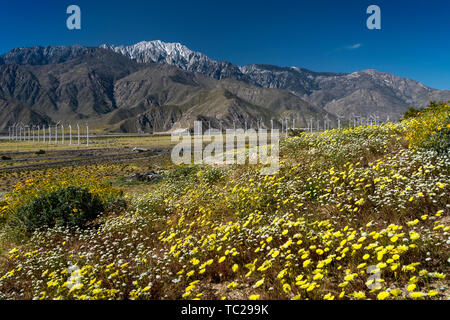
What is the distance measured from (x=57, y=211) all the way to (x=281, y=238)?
7.14 meters

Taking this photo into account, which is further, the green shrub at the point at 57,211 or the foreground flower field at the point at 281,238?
the green shrub at the point at 57,211

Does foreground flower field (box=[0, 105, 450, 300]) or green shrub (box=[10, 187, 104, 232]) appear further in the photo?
green shrub (box=[10, 187, 104, 232])

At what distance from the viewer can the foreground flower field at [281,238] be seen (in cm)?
350

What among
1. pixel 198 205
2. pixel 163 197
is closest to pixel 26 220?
pixel 163 197

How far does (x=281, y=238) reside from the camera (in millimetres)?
4852

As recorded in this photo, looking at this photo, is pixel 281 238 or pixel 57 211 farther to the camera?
pixel 57 211

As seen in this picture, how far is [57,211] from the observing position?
8234 mm

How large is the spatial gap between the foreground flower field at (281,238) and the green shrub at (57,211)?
0.32m

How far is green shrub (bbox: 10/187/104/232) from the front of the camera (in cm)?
806

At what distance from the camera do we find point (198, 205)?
25.1 feet

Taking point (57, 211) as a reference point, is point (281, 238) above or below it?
above

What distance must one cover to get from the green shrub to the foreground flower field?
323mm
